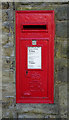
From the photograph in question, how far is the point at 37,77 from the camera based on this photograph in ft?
7.94

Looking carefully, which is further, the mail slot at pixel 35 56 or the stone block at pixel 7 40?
the stone block at pixel 7 40

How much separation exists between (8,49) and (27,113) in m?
1.26

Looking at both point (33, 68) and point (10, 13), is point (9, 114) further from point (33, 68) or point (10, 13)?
point (10, 13)

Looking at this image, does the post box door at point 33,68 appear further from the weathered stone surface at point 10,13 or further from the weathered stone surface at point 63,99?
the weathered stone surface at point 10,13

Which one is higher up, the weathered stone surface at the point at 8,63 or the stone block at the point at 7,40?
the stone block at the point at 7,40

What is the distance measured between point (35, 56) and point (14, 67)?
453 mm

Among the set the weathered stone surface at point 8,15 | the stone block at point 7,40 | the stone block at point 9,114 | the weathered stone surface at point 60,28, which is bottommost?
the stone block at point 9,114

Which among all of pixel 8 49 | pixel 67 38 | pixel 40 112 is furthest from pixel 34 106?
pixel 67 38

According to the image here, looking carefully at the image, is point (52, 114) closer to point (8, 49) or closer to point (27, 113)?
point (27, 113)

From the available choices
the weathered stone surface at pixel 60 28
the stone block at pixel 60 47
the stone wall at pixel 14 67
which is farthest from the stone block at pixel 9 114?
the weathered stone surface at pixel 60 28

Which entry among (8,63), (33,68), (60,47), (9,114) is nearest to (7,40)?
(8,63)

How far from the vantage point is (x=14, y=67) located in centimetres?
251

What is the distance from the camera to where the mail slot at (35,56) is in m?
2.36

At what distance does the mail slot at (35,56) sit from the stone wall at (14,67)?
12 centimetres
